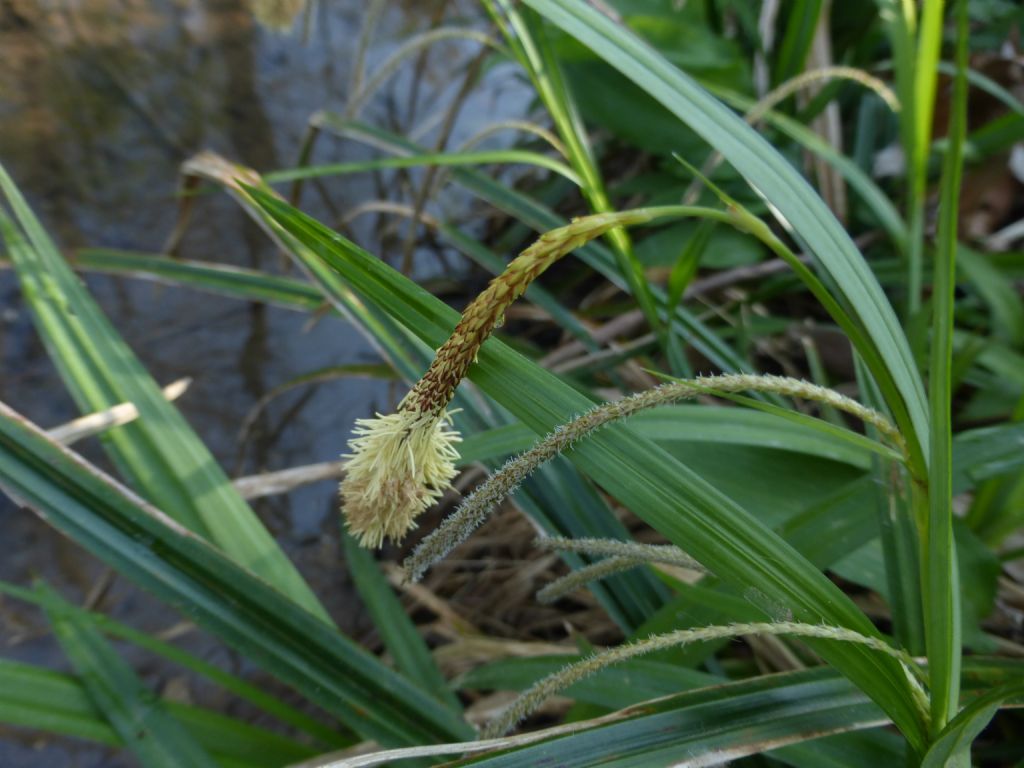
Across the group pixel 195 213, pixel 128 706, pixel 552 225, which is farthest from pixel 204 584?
pixel 195 213

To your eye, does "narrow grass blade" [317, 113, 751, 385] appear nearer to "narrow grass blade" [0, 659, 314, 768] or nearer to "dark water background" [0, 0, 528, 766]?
"dark water background" [0, 0, 528, 766]

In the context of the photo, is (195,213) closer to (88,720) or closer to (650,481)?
(88,720)

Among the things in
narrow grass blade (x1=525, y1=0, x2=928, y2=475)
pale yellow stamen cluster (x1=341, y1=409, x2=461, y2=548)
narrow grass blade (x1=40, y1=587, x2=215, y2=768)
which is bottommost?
narrow grass blade (x1=40, y1=587, x2=215, y2=768)

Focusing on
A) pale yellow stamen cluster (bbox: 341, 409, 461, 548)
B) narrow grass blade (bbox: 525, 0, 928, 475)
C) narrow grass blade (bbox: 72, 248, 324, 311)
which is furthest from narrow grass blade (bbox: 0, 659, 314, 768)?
narrow grass blade (bbox: 525, 0, 928, 475)

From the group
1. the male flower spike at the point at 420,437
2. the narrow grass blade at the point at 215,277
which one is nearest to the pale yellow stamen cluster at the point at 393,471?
the male flower spike at the point at 420,437

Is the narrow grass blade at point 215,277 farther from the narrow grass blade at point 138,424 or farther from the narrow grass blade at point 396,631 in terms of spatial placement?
the narrow grass blade at point 396,631
